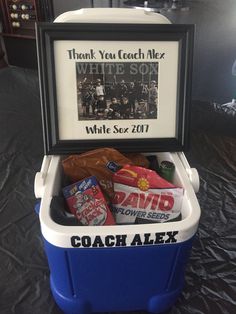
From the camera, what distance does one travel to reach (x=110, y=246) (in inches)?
19.1

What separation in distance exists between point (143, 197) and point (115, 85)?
9.2 inches

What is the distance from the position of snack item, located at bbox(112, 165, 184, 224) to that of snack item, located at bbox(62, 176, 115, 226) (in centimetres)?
3

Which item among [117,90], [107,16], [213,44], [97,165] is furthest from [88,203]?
[213,44]

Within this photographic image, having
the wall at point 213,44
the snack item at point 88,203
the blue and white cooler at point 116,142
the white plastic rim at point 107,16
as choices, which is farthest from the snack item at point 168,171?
the wall at point 213,44

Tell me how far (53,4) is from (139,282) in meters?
1.96

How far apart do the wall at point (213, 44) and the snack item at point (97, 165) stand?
49.9 inches

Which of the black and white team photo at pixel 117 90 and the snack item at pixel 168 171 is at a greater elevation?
the black and white team photo at pixel 117 90

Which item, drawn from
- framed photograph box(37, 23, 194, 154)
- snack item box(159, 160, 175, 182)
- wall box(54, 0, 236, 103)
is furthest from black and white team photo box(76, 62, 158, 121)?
wall box(54, 0, 236, 103)

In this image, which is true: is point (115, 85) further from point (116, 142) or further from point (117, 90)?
point (116, 142)

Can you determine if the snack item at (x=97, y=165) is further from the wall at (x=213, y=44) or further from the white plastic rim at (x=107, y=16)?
the wall at (x=213, y=44)

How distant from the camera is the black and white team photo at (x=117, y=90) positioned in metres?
0.61

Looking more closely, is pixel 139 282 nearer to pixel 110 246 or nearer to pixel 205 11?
pixel 110 246

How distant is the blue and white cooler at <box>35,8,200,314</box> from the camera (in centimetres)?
49

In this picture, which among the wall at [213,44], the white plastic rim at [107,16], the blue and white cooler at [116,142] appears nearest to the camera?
the blue and white cooler at [116,142]
